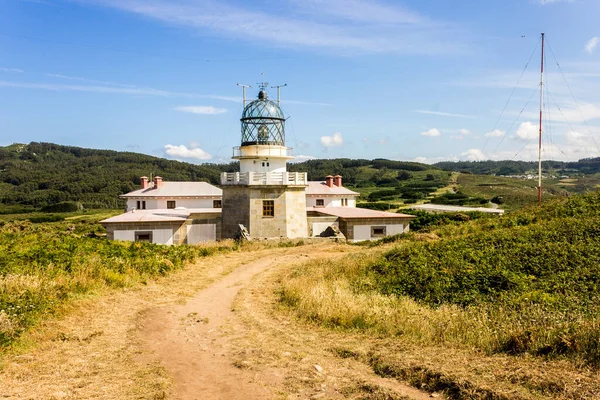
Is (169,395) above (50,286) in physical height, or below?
below

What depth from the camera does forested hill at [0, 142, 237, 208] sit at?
90.6m

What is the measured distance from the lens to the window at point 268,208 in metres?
23.6

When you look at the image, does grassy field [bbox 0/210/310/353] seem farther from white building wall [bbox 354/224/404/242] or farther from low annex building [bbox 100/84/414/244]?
white building wall [bbox 354/224/404/242]

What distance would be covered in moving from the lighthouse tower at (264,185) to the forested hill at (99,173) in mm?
65373

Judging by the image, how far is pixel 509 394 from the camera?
5.11 metres

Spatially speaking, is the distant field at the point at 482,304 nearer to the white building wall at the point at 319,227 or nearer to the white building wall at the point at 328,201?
the white building wall at the point at 319,227

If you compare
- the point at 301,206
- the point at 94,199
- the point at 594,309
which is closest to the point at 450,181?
the point at 94,199

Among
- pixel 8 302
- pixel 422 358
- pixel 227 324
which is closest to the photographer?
pixel 422 358

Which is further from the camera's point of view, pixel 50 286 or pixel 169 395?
pixel 50 286

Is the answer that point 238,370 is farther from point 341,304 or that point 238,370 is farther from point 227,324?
point 341,304

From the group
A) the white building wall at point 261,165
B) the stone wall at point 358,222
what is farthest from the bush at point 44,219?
the stone wall at point 358,222

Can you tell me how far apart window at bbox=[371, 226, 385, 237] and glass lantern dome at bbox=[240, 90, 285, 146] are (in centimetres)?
766

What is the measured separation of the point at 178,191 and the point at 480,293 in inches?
1201

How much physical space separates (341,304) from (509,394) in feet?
14.1
